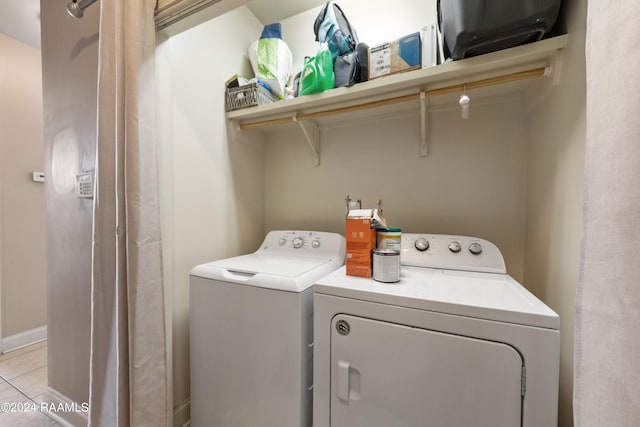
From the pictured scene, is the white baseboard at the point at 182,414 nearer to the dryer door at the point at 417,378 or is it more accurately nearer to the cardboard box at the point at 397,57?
the dryer door at the point at 417,378

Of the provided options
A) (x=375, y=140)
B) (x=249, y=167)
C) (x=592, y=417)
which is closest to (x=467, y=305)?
(x=592, y=417)

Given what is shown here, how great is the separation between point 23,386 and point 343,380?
2325 mm

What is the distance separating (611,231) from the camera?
369 mm

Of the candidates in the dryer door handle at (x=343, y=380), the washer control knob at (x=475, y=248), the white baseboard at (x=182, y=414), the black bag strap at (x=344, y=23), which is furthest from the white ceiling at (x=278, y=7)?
the white baseboard at (x=182, y=414)

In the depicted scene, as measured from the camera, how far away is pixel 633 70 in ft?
1.11

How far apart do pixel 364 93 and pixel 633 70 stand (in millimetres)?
1080

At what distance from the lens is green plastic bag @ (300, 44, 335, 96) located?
1.34m

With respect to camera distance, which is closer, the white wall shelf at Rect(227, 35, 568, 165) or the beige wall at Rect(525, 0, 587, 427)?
the beige wall at Rect(525, 0, 587, 427)

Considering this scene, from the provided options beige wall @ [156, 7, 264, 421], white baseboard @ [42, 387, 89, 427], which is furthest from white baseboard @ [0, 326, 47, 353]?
beige wall @ [156, 7, 264, 421]

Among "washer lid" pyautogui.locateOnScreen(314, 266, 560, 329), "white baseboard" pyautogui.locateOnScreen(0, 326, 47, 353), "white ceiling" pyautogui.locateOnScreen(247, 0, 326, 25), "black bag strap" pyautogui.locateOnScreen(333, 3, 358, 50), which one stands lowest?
"white baseboard" pyautogui.locateOnScreen(0, 326, 47, 353)

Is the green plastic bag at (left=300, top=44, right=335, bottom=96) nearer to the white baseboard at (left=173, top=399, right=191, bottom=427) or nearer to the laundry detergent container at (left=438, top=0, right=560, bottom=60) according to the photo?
the laundry detergent container at (left=438, top=0, right=560, bottom=60)

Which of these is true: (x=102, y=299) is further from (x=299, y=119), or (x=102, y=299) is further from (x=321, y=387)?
(x=299, y=119)

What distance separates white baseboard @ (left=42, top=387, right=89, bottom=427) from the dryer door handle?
1.48 meters

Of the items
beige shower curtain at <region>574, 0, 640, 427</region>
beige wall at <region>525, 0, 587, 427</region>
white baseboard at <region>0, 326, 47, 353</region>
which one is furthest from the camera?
white baseboard at <region>0, 326, 47, 353</region>
